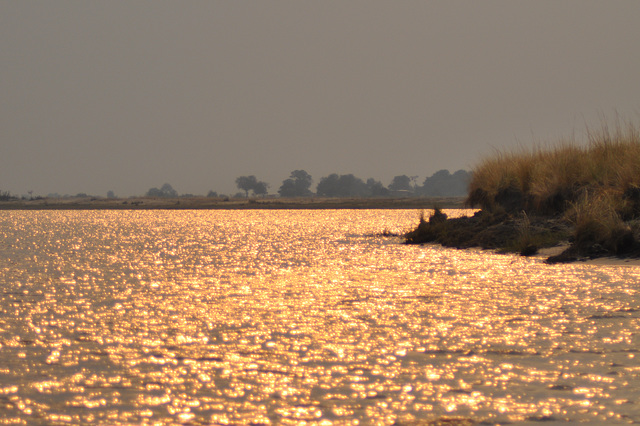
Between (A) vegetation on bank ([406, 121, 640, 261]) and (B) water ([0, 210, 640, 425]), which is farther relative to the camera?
(A) vegetation on bank ([406, 121, 640, 261])

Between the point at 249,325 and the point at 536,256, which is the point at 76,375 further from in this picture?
the point at 536,256

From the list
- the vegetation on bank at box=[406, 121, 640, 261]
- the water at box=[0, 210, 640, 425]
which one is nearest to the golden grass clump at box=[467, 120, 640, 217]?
the vegetation on bank at box=[406, 121, 640, 261]

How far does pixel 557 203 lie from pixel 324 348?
1734 centimetres

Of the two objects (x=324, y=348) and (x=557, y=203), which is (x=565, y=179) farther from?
(x=324, y=348)

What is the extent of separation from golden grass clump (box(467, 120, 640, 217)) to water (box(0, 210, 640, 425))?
16.9 ft

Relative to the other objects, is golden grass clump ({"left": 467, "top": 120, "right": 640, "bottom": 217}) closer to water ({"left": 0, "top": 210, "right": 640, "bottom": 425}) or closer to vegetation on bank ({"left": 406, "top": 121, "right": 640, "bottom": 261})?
vegetation on bank ({"left": 406, "top": 121, "right": 640, "bottom": 261})

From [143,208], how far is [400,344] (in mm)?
113660

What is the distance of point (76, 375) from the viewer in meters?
6.39

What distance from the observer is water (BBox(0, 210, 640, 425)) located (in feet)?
17.4

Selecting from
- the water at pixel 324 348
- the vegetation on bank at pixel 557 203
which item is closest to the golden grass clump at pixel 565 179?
the vegetation on bank at pixel 557 203

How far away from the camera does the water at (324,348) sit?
5.31 metres

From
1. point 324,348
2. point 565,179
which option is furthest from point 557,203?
point 324,348

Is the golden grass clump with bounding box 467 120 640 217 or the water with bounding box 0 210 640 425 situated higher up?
the golden grass clump with bounding box 467 120 640 217

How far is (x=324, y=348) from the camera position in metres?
7.45
